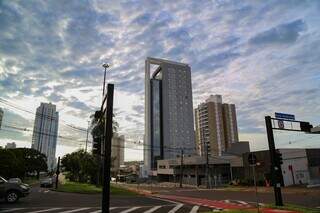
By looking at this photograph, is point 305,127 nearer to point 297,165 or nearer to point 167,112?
point 297,165

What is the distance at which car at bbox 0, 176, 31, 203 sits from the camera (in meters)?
17.8

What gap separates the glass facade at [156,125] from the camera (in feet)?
446

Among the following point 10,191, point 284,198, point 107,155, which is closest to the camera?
point 107,155

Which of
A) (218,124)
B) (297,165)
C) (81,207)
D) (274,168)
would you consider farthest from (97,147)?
(218,124)

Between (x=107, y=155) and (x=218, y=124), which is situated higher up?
(x=218, y=124)

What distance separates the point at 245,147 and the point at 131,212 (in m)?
61.0

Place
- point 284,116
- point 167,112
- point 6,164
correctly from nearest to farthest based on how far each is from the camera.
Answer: point 284,116, point 6,164, point 167,112

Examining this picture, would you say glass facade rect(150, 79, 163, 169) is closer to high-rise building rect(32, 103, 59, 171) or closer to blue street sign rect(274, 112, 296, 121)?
high-rise building rect(32, 103, 59, 171)

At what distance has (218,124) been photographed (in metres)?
145

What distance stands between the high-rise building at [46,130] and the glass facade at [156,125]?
46141 millimetres

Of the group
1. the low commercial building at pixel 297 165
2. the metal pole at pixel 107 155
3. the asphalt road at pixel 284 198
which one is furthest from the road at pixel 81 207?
the low commercial building at pixel 297 165

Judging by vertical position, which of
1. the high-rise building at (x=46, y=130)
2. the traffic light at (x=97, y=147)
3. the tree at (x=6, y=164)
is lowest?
the traffic light at (x=97, y=147)

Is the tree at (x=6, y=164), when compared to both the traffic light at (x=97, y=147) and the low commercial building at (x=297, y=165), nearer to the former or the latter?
the low commercial building at (x=297, y=165)

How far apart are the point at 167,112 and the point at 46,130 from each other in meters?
84.3
